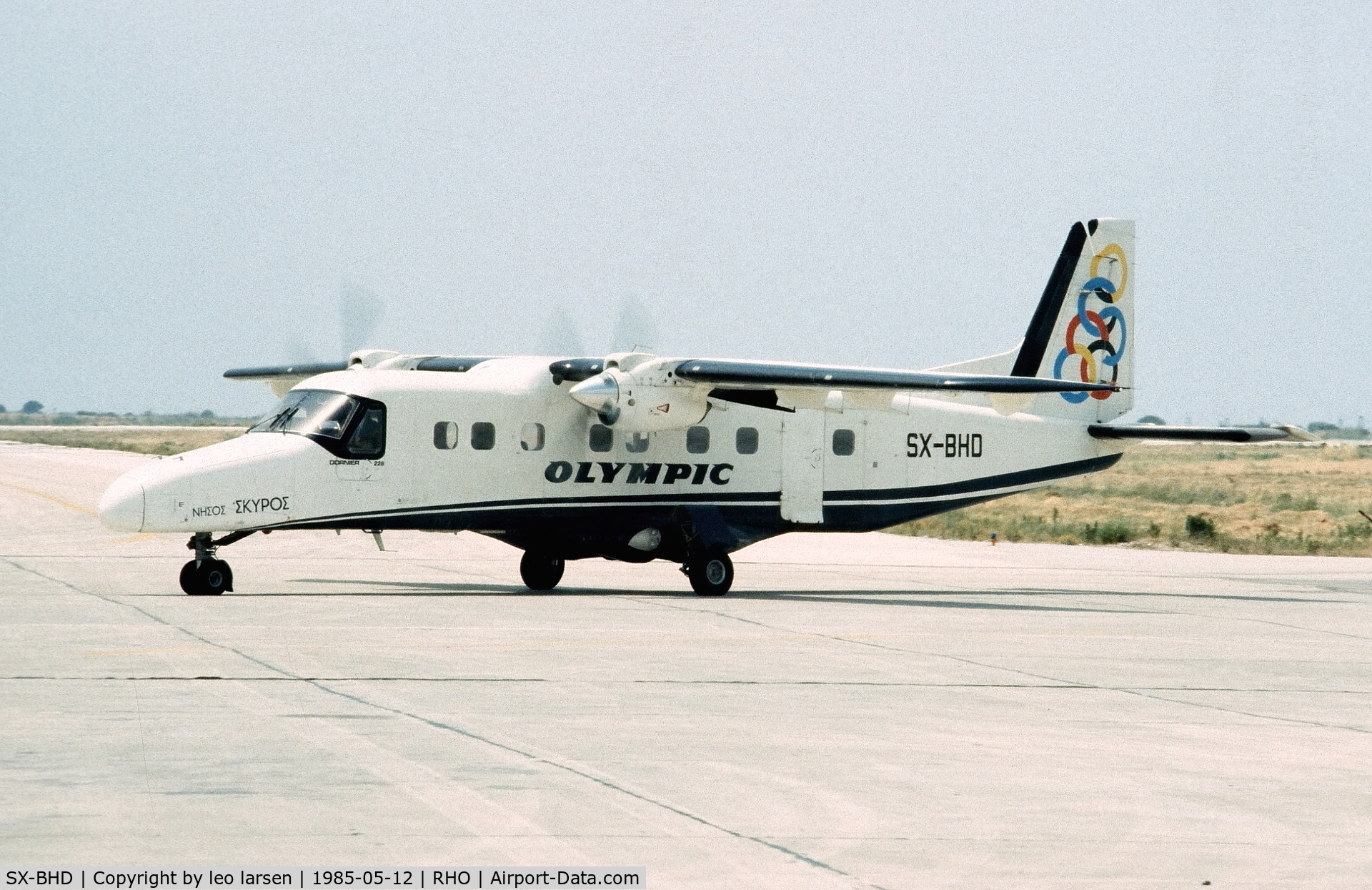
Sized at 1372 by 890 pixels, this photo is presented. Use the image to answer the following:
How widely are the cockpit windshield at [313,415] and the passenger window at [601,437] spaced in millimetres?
3467

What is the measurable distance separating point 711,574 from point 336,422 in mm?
5728

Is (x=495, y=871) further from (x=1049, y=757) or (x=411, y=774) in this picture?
(x=1049, y=757)

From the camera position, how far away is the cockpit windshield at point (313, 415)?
22234mm

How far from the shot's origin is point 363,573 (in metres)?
26.6

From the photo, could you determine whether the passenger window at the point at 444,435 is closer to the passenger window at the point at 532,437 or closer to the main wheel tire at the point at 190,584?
the passenger window at the point at 532,437

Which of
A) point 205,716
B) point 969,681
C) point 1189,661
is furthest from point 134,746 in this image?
point 1189,661

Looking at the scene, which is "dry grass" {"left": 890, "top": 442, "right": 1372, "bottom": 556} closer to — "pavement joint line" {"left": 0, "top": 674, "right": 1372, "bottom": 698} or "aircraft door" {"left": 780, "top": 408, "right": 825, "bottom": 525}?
"aircraft door" {"left": 780, "top": 408, "right": 825, "bottom": 525}

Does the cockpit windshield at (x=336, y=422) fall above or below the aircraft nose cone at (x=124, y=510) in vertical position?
above

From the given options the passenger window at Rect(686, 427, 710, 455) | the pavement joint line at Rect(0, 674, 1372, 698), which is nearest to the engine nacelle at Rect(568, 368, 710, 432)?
the passenger window at Rect(686, 427, 710, 455)

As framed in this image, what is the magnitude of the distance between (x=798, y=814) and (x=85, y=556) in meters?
22.5

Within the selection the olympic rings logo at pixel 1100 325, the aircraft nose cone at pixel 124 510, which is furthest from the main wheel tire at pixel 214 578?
the olympic rings logo at pixel 1100 325

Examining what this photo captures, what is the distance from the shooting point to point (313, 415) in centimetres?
2239
